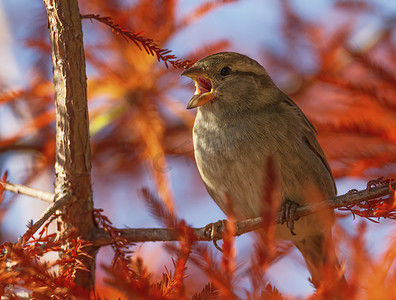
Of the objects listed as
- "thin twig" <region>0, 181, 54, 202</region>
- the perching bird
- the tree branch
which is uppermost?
the perching bird

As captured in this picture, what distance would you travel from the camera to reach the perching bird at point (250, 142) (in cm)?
272

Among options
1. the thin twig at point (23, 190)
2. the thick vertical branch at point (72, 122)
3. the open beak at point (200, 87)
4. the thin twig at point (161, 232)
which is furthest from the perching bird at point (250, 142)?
the thin twig at point (23, 190)

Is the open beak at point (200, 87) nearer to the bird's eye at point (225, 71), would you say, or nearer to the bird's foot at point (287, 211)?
the bird's eye at point (225, 71)

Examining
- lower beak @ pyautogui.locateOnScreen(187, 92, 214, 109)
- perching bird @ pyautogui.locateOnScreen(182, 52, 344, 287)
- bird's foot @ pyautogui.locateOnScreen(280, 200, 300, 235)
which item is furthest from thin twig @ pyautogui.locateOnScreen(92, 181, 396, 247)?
lower beak @ pyautogui.locateOnScreen(187, 92, 214, 109)

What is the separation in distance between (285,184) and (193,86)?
87 cm

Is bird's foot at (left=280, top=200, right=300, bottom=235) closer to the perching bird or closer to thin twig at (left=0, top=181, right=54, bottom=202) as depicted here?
the perching bird

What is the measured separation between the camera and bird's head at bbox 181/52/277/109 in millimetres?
2955

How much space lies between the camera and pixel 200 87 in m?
3.08

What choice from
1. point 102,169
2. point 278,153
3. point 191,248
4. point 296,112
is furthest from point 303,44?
point 191,248

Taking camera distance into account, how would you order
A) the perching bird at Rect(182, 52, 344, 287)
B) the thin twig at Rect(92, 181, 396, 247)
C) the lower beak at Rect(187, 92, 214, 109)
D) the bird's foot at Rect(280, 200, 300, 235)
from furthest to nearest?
the lower beak at Rect(187, 92, 214, 109), the perching bird at Rect(182, 52, 344, 287), the bird's foot at Rect(280, 200, 300, 235), the thin twig at Rect(92, 181, 396, 247)

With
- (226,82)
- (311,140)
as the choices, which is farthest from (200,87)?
(311,140)

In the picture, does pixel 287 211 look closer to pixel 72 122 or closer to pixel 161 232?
pixel 161 232

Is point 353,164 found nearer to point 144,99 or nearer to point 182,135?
point 144,99

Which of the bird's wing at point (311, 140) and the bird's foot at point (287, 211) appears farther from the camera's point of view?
the bird's wing at point (311, 140)
